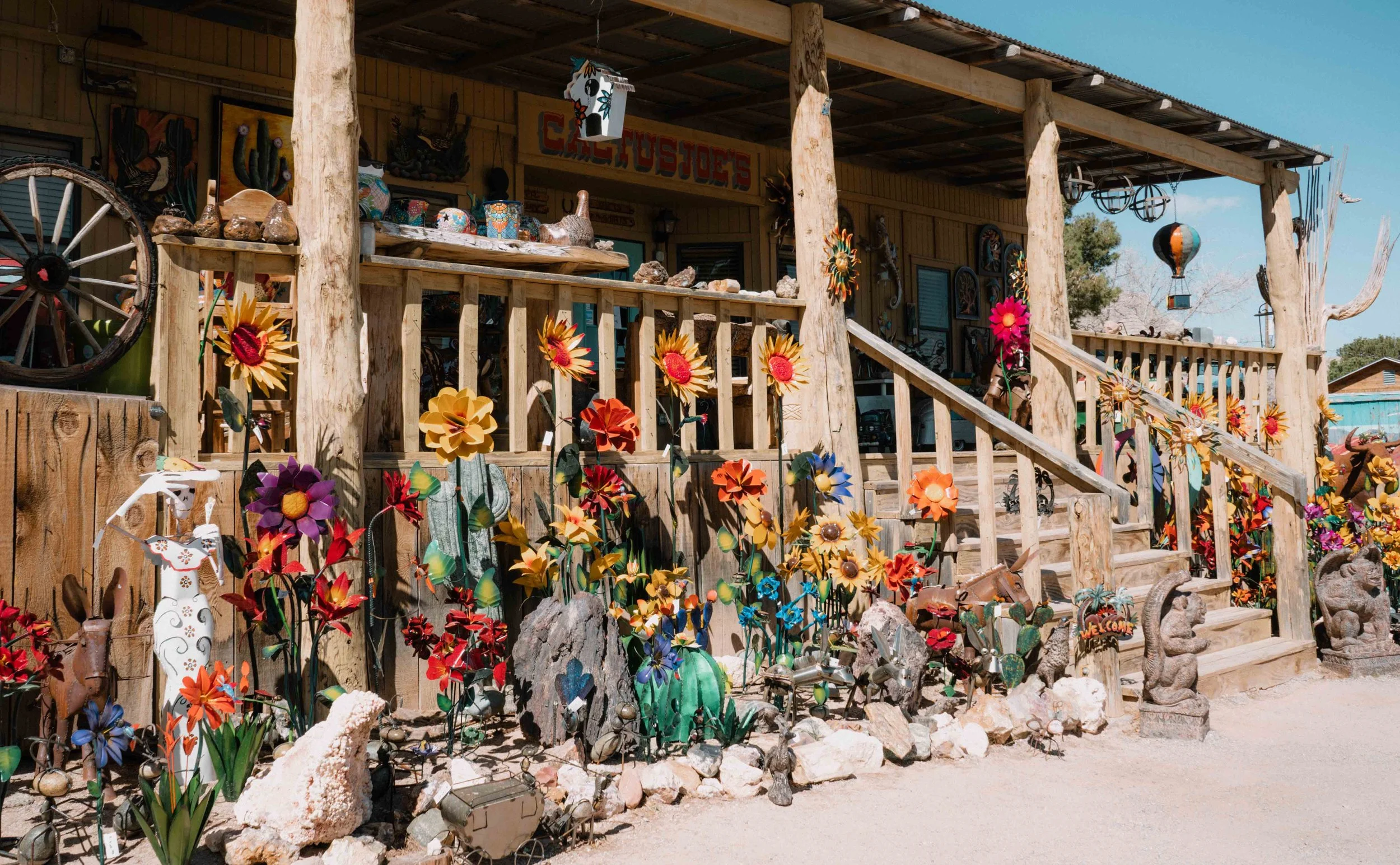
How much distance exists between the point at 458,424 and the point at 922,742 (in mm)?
2359

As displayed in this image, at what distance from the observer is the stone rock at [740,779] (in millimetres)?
4453

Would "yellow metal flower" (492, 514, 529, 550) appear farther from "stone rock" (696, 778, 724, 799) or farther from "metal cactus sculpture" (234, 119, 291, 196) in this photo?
"metal cactus sculpture" (234, 119, 291, 196)

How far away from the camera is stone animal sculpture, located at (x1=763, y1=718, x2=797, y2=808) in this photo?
4.39 m

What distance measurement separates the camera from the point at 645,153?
373 inches

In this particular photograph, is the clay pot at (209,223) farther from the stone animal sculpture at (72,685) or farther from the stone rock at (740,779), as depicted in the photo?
the stone rock at (740,779)

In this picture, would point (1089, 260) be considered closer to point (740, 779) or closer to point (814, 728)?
point (814, 728)

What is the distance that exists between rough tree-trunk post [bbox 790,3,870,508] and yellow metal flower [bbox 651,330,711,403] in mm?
1077

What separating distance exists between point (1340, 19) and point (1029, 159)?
54769 millimetres

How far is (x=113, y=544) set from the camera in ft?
14.3

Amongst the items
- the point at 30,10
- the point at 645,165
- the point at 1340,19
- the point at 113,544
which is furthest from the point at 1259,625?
the point at 1340,19

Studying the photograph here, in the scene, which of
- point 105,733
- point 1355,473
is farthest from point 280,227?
point 1355,473

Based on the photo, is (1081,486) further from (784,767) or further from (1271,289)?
(1271,289)

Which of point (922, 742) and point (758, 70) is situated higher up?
point (758, 70)

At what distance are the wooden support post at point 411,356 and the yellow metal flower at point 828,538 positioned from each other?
6.61 ft
